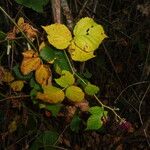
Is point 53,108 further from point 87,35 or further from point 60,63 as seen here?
point 87,35

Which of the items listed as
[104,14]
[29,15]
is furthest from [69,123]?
[104,14]

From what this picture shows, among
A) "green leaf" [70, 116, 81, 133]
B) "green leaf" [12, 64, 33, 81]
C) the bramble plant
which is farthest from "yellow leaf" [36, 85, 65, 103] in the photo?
"green leaf" [70, 116, 81, 133]

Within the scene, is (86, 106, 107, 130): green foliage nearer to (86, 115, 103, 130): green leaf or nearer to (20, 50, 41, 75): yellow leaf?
(86, 115, 103, 130): green leaf

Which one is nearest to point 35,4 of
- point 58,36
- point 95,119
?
point 58,36

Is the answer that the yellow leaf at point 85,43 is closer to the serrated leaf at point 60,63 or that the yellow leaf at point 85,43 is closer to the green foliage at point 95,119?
the serrated leaf at point 60,63

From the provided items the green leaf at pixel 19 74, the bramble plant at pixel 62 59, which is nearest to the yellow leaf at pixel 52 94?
the bramble plant at pixel 62 59

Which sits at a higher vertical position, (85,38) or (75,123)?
(85,38)

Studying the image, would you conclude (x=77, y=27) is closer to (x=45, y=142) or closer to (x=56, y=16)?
(x=56, y=16)
